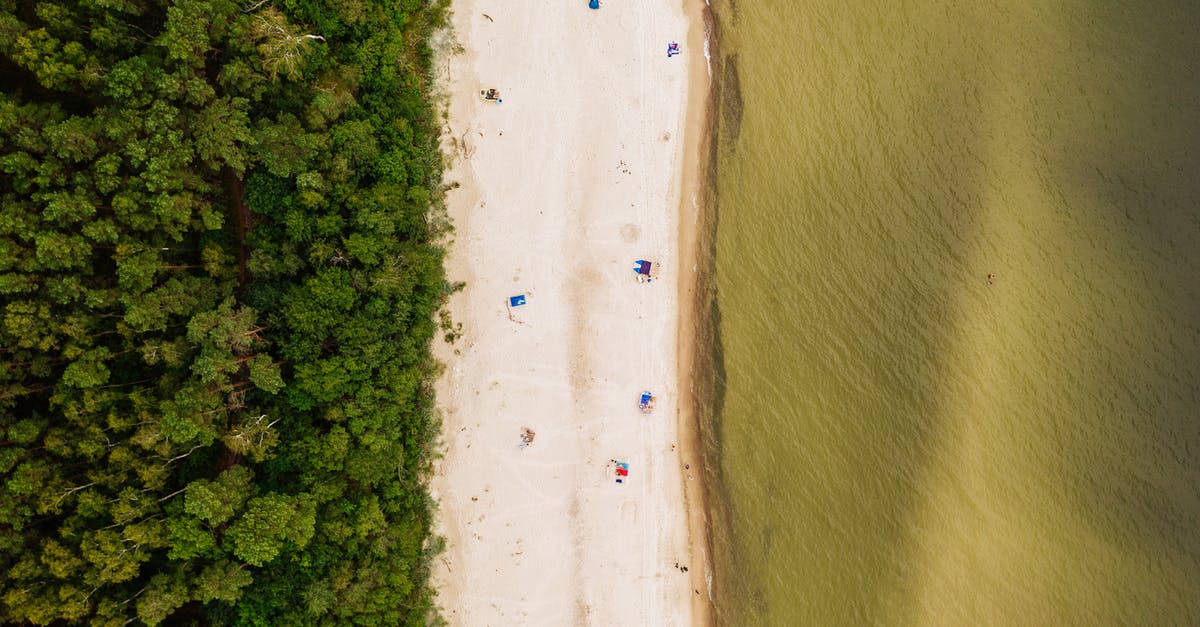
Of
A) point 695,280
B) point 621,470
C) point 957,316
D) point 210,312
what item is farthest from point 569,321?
point 957,316

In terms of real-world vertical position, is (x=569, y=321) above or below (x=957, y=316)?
below

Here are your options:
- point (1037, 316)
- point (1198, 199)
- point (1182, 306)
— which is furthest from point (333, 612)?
point (1198, 199)

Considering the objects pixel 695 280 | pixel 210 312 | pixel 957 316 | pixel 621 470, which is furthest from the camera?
pixel 957 316

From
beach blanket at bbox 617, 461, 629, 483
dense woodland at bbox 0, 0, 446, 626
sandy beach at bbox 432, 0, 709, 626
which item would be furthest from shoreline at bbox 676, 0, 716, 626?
dense woodland at bbox 0, 0, 446, 626

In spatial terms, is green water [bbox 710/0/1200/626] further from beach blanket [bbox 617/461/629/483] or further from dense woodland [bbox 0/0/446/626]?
dense woodland [bbox 0/0/446/626]

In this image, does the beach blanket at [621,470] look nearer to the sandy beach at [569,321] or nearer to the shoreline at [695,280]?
the sandy beach at [569,321]

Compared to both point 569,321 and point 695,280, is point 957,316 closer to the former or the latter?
point 695,280

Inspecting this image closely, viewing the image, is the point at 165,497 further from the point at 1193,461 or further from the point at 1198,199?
the point at 1198,199
